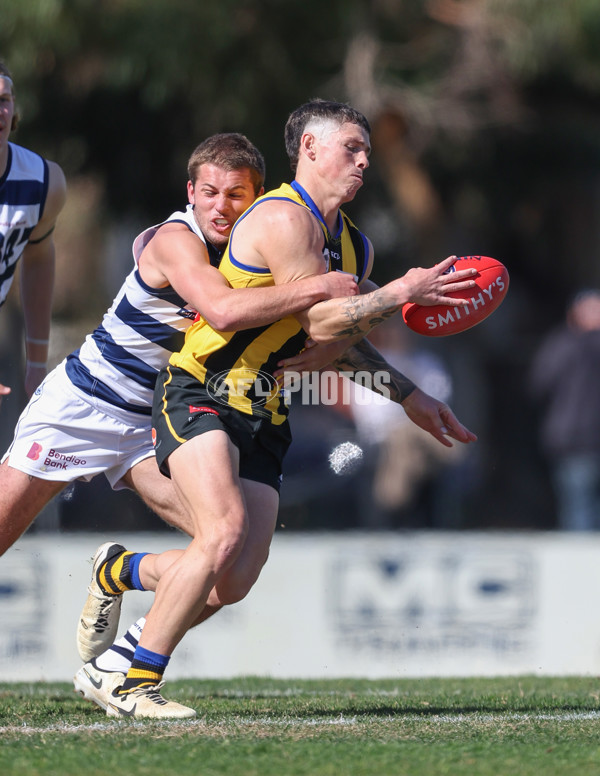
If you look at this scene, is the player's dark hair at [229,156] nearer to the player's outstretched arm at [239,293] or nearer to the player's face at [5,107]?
the player's outstretched arm at [239,293]

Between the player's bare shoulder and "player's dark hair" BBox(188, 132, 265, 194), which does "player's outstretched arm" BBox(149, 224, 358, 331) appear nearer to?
the player's bare shoulder

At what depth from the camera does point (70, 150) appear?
10867 mm

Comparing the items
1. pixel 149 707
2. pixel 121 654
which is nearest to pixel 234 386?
pixel 149 707

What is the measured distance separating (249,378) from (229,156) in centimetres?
102

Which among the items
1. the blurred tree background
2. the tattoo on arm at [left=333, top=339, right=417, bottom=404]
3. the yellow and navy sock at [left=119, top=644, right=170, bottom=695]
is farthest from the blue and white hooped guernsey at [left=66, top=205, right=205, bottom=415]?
the blurred tree background

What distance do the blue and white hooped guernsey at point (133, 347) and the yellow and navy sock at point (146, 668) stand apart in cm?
115

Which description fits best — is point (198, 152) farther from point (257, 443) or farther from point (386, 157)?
point (386, 157)

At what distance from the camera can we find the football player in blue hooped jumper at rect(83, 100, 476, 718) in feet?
13.5

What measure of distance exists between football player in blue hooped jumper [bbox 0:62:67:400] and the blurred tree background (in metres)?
2.97

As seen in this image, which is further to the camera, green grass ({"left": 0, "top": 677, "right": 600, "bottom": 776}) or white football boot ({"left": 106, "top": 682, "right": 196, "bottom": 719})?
white football boot ({"left": 106, "top": 682, "right": 196, "bottom": 719})

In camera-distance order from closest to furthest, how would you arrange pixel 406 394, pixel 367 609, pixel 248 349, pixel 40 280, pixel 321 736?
pixel 321 736 < pixel 248 349 < pixel 406 394 < pixel 40 280 < pixel 367 609

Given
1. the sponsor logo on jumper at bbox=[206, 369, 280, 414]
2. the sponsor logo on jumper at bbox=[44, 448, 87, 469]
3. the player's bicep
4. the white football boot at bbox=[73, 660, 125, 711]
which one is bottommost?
the white football boot at bbox=[73, 660, 125, 711]

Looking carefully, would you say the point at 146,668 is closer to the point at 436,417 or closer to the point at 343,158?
the point at 436,417

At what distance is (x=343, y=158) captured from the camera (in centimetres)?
434
